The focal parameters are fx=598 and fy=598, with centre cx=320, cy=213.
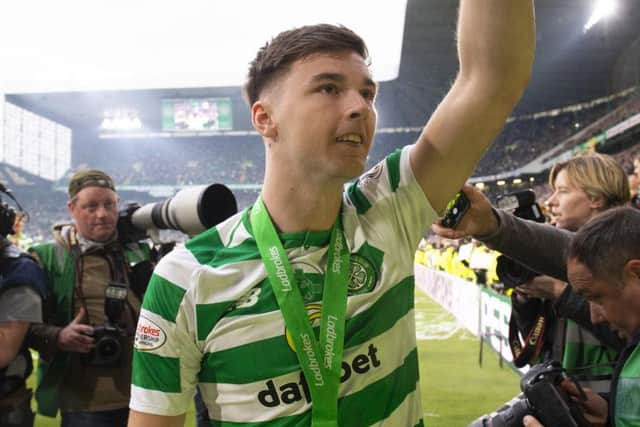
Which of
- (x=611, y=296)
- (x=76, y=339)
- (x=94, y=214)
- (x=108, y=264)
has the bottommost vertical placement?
(x=76, y=339)

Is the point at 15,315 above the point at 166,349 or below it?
below

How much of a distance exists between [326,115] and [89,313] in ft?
6.03

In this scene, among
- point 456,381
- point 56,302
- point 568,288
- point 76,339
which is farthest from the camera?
point 456,381

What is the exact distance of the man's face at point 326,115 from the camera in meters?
1.10

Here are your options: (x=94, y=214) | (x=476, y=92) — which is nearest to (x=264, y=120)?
(x=476, y=92)

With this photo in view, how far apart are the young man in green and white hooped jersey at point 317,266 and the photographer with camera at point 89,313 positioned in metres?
1.37

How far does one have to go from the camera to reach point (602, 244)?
1.37 meters

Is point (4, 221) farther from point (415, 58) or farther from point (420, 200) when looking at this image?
point (415, 58)

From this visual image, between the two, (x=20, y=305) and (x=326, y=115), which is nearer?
(x=326, y=115)

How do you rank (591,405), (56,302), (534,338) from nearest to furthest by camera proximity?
(591,405)
(534,338)
(56,302)

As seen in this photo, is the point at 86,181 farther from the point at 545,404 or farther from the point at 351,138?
the point at 545,404

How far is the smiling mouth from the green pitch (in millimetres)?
3670

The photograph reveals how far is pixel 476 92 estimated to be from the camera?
1.10 m

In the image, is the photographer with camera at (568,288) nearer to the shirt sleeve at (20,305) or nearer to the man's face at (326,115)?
the man's face at (326,115)
